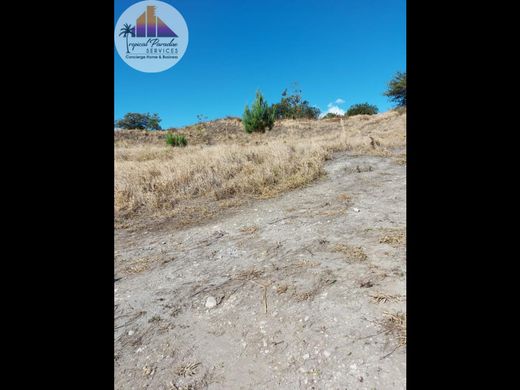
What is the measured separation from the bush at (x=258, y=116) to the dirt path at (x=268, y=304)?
54.7ft

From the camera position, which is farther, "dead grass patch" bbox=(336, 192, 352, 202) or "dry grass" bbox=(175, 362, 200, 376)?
"dead grass patch" bbox=(336, 192, 352, 202)

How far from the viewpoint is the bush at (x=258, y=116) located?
1969 cm

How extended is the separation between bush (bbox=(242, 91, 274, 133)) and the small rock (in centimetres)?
1842

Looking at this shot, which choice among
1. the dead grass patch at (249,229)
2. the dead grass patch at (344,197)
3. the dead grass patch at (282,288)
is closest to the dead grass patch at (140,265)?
the dead grass patch at (249,229)

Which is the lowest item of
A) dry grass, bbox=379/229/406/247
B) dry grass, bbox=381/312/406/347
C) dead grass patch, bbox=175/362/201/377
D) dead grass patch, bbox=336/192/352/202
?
dead grass patch, bbox=175/362/201/377

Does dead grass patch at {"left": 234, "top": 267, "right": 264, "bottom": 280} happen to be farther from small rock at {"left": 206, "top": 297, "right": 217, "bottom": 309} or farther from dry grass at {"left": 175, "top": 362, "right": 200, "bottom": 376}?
dry grass at {"left": 175, "top": 362, "right": 200, "bottom": 376}

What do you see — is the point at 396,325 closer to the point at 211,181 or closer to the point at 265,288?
the point at 265,288

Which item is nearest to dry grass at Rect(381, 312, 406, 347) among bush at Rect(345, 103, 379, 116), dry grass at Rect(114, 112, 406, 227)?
dry grass at Rect(114, 112, 406, 227)

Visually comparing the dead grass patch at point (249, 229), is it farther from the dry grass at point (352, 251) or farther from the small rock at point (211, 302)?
the small rock at point (211, 302)

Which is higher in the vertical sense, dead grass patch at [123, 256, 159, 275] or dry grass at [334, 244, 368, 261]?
dry grass at [334, 244, 368, 261]

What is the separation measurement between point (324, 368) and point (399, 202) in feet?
10.4

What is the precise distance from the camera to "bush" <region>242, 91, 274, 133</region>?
64.6 feet
